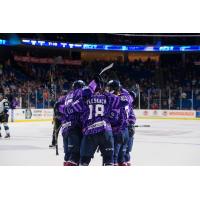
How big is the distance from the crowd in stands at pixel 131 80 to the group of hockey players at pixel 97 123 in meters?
5.52

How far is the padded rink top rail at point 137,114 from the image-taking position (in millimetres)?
13844

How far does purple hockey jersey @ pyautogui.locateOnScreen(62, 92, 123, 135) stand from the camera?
5.05 m

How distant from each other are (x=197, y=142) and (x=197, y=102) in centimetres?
611

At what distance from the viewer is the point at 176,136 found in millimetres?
10469

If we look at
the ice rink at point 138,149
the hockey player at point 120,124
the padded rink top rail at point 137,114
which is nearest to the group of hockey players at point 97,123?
the hockey player at point 120,124

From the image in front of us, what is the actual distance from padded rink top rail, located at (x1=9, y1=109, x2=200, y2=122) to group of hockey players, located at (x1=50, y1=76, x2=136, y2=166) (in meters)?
8.10

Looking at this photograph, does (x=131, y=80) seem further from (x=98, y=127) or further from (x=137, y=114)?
(x=98, y=127)

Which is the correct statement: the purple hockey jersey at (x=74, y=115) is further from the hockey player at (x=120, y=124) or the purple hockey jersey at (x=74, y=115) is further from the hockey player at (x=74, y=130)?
the hockey player at (x=120, y=124)

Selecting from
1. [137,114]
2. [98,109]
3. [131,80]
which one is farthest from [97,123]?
[137,114]

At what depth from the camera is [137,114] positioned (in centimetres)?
1578

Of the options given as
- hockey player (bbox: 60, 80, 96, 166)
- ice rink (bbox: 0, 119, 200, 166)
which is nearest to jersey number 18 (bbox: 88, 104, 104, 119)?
hockey player (bbox: 60, 80, 96, 166)

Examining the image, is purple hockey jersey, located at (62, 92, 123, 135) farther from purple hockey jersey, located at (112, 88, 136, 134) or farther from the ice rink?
the ice rink
